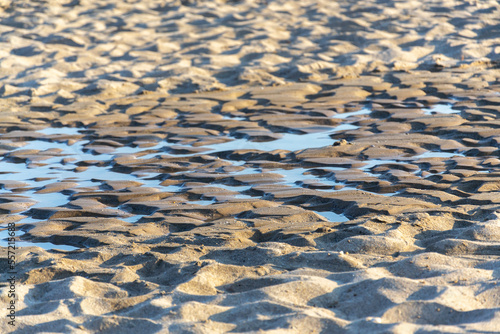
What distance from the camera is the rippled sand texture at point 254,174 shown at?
8.42 feet

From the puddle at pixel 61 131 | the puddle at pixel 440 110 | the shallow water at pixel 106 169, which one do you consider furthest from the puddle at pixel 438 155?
the puddle at pixel 61 131

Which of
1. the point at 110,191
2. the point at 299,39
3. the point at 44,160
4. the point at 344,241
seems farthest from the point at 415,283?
the point at 299,39

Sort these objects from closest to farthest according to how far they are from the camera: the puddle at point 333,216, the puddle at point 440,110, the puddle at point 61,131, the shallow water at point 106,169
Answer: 1. the puddle at point 333,216
2. the shallow water at point 106,169
3. the puddle at point 61,131
4. the puddle at point 440,110

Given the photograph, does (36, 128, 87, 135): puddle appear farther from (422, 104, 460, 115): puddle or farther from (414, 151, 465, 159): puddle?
(422, 104, 460, 115): puddle

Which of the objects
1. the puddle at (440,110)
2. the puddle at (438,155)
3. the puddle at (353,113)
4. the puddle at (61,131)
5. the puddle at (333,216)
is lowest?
the puddle at (440,110)

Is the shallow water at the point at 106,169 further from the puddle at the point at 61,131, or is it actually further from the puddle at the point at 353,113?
the puddle at the point at 353,113

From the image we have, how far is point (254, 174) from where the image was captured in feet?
14.5

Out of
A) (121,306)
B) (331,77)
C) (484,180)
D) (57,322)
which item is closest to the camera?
(57,322)

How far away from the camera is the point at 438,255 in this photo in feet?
9.56

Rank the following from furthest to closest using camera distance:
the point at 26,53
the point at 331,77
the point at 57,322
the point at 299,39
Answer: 1. the point at 299,39
2. the point at 26,53
3. the point at 331,77
4. the point at 57,322

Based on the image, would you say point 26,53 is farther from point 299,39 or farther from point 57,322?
point 57,322

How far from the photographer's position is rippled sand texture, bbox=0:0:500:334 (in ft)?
8.42

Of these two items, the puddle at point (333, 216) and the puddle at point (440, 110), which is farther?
the puddle at point (440, 110)

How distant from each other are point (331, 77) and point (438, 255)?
491 cm
